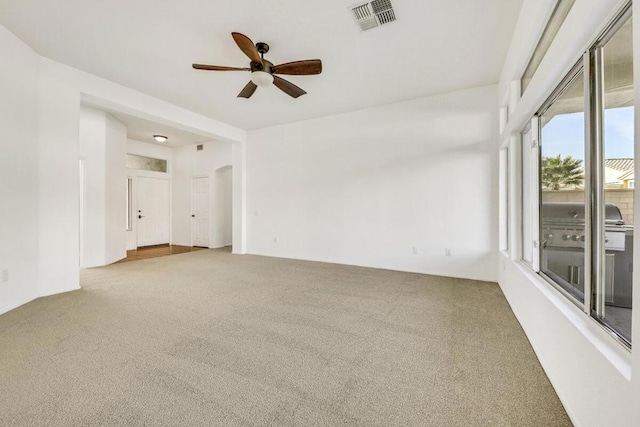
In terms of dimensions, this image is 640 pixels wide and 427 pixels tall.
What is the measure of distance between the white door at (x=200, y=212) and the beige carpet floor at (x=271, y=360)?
4.12 m

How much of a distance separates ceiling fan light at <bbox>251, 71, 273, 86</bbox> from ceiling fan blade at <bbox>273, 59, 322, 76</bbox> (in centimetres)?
10

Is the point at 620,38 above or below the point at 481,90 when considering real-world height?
below

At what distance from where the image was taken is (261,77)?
301cm

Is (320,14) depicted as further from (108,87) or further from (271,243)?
(271,243)

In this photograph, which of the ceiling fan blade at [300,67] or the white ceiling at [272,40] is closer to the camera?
the white ceiling at [272,40]

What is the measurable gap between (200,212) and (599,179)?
7.97 metres

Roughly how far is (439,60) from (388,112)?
58.7 inches

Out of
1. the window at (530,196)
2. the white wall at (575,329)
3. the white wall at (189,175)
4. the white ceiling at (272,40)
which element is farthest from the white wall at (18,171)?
the window at (530,196)

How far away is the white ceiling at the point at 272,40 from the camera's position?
2.48m

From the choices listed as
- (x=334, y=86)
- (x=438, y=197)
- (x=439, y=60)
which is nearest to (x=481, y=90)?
(x=439, y=60)

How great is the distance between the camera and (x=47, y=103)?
11.0 ft

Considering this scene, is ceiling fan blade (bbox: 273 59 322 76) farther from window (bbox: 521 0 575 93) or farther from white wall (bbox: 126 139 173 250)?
white wall (bbox: 126 139 173 250)

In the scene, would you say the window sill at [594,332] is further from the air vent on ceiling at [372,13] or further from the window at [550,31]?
the air vent on ceiling at [372,13]

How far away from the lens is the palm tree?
173cm
